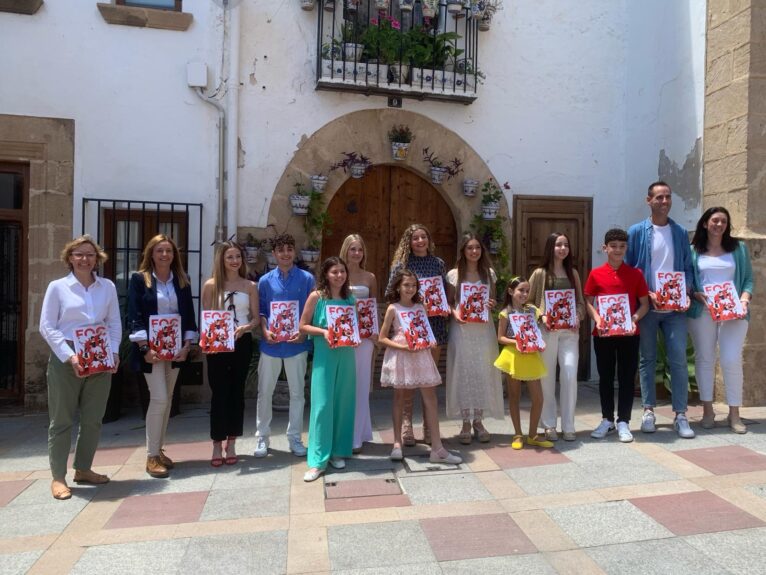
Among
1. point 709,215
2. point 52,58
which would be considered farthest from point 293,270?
point 52,58

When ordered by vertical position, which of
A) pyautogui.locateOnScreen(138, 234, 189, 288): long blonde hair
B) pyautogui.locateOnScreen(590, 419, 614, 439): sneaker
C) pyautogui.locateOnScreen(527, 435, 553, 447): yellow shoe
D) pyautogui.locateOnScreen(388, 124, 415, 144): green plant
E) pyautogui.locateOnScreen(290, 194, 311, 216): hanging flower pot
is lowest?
pyautogui.locateOnScreen(527, 435, 553, 447): yellow shoe

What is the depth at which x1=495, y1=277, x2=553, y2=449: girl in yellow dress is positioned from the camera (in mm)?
4641

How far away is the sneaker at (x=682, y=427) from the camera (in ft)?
16.2

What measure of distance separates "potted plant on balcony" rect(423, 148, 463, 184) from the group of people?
2532 millimetres

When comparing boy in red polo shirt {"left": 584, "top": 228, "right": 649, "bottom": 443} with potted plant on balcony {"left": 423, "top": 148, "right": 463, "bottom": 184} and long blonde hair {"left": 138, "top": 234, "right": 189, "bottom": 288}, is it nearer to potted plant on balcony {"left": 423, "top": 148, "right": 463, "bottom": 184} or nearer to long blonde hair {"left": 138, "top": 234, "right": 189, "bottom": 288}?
potted plant on balcony {"left": 423, "top": 148, "right": 463, "bottom": 184}

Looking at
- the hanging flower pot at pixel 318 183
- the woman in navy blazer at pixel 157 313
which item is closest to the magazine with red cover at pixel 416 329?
the woman in navy blazer at pixel 157 313

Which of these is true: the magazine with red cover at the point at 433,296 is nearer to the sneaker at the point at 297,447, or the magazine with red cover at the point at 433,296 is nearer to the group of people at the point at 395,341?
the group of people at the point at 395,341

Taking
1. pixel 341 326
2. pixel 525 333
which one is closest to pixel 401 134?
pixel 525 333

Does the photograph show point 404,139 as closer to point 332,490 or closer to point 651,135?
point 651,135

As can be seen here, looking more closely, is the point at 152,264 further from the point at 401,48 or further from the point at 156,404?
the point at 401,48

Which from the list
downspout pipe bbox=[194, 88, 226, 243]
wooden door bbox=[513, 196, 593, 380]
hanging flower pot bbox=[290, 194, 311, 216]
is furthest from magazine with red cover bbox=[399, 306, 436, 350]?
wooden door bbox=[513, 196, 593, 380]

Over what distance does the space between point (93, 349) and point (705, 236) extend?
4.72m

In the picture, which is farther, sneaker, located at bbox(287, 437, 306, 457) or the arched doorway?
the arched doorway

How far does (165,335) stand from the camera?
4.26 m
